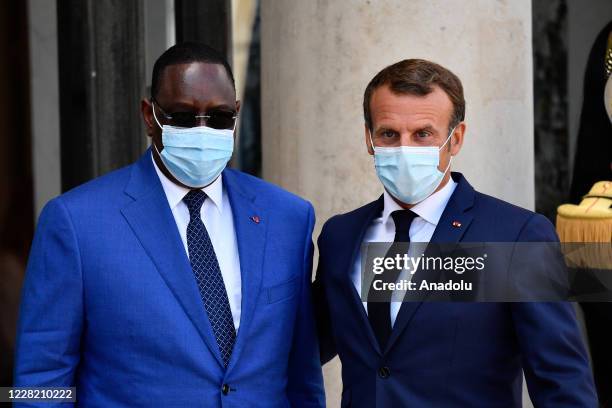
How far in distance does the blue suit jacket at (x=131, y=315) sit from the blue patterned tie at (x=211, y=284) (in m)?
0.04

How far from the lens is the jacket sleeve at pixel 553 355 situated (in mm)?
2871

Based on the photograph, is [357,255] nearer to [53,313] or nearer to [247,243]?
[247,243]


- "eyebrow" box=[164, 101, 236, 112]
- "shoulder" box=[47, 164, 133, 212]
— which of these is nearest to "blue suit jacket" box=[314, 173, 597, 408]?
"eyebrow" box=[164, 101, 236, 112]

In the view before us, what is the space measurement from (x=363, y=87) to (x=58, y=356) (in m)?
1.90

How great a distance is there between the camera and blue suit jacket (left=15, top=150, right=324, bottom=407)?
3061 mm

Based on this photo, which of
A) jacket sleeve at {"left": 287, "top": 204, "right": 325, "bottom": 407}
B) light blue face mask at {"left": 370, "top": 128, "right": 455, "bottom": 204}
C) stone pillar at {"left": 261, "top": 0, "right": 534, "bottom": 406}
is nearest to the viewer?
light blue face mask at {"left": 370, "top": 128, "right": 455, "bottom": 204}

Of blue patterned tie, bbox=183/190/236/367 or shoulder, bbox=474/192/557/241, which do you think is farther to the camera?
blue patterned tie, bbox=183/190/236/367

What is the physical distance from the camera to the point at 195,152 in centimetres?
318

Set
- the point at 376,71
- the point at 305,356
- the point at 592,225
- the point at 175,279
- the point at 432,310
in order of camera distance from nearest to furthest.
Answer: the point at 432,310 → the point at 175,279 → the point at 305,356 → the point at 592,225 → the point at 376,71

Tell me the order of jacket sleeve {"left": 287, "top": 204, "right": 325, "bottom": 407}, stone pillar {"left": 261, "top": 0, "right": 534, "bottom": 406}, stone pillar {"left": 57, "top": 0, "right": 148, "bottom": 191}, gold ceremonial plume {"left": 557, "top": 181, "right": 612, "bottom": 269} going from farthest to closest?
stone pillar {"left": 57, "top": 0, "right": 148, "bottom": 191} < stone pillar {"left": 261, "top": 0, "right": 534, "bottom": 406} < gold ceremonial plume {"left": 557, "top": 181, "right": 612, "bottom": 269} < jacket sleeve {"left": 287, "top": 204, "right": 325, "bottom": 407}

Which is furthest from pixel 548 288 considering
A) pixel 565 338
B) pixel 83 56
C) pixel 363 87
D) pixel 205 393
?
pixel 83 56

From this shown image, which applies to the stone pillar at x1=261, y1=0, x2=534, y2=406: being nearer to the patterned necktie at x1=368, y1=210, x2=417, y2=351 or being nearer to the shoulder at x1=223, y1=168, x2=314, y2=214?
the shoulder at x1=223, y1=168, x2=314, y2=214

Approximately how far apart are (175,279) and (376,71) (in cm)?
162

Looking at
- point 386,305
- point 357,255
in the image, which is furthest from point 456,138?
point 386,305
